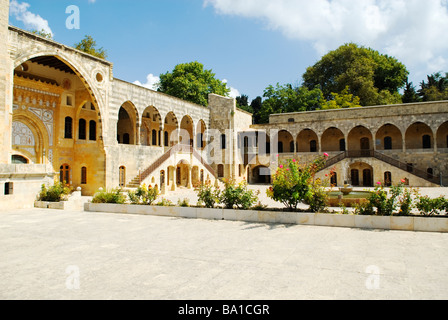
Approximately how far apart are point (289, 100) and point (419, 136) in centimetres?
1691

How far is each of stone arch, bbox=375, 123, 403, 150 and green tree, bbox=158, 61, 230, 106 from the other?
789 inches

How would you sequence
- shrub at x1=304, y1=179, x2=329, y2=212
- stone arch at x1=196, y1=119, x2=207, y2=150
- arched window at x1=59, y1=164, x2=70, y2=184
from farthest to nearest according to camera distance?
stone arch at x1=196, y1=119, x2=207, y2=150
arched window at x1=59, y1=164, x2=70, y2=184
shrub at x1=304, y1=179, x2=329, y2=212

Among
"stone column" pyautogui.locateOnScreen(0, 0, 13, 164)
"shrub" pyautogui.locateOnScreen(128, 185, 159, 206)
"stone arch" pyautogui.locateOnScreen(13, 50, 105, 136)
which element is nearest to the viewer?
"shrub" pyautogui.locateOnScreen(128, 185, 159, 206)

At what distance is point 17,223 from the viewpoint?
387 inches

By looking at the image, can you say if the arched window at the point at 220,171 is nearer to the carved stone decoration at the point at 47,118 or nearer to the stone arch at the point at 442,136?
the carved stone decoration at the point at 47,118

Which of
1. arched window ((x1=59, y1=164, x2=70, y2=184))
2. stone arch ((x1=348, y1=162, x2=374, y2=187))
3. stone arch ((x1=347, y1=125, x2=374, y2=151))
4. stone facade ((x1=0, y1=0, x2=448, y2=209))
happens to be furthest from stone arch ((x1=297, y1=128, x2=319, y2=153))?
arched window ((x1=59, y1=164, x2=70, y2=184))

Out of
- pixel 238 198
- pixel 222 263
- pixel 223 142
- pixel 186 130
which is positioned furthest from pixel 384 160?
pixel 222 263

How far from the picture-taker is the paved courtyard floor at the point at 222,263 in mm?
4098

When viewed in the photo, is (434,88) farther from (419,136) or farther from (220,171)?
(220,171)

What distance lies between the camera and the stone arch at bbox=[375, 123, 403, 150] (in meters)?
28.8

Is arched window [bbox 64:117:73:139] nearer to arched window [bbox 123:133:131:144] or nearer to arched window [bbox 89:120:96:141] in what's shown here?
arched window [bbox 89:120:96:141]

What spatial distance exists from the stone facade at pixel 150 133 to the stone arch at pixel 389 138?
0.09 metres

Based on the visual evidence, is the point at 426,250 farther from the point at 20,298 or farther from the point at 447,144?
the point at 447,144
